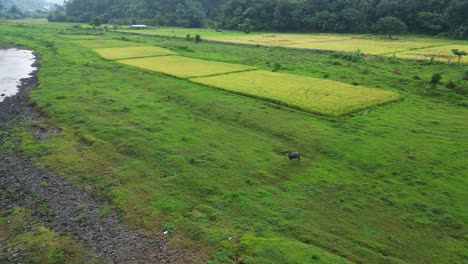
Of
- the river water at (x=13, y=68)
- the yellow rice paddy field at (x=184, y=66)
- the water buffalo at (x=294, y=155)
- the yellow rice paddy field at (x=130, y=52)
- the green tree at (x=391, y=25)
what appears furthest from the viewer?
the green tree at (x=391, y=25)

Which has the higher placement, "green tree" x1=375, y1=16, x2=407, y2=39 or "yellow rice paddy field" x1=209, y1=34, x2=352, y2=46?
"green tree" x1=375, y1=16, x2=407, y2=39

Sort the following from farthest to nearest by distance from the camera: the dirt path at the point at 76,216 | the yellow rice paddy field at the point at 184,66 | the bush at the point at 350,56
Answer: the bush at the point at 350,56 → the yellow rice paddy field at the point at 184,66 → the dirt path at the point at 76,216

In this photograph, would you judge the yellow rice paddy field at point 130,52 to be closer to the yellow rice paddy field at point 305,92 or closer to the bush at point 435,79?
the yellow rice paddy field at point 305,92

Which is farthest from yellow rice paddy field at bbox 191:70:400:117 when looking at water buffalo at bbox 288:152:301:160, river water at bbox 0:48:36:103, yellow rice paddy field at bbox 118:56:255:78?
river water at bbox 0:48:36:103

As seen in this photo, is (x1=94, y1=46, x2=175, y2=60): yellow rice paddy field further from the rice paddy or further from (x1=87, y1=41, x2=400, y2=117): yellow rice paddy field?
the rice paddy

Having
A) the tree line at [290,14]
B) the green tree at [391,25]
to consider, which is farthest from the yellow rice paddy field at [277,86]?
the tree line at [290,14]

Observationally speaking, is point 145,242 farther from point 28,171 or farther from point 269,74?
point 269,74
